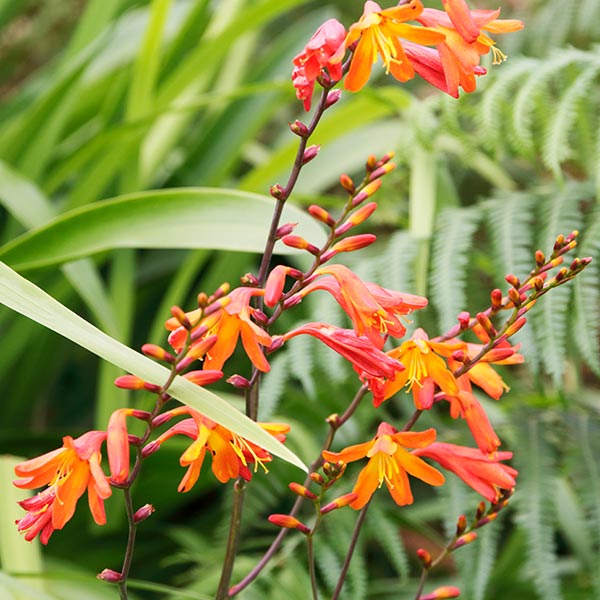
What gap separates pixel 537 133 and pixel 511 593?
64 centimetres

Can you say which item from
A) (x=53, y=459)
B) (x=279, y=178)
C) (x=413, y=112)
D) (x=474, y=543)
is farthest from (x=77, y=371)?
(x=53, y=459)

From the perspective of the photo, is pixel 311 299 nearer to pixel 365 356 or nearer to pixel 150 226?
pixel 150 226

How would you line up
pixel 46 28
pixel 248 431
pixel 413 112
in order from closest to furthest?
pixel 248 431 → pixel 413 112 → pixel 46 28

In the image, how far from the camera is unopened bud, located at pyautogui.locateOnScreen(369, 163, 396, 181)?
0.42m

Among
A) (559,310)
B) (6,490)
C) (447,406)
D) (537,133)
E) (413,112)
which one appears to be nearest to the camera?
(6,490)

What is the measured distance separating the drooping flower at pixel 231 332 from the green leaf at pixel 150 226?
278 millimetres

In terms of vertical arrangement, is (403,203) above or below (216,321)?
below

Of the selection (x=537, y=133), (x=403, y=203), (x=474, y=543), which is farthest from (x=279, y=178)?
(x=474, y=543)

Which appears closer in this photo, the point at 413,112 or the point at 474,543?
the point at 474,543

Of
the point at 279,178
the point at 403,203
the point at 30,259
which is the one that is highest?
the point at 30,259

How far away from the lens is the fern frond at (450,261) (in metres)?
0.86

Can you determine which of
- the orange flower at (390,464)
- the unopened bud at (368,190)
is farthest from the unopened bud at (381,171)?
the orange flower at (390,464)

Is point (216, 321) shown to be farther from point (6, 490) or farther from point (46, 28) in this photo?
point (46, 28)

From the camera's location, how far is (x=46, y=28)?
6.03 ft
